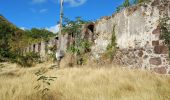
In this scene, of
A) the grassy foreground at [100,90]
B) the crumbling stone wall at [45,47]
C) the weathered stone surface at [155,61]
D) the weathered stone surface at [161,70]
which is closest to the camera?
the grassy foreground at [100,90]

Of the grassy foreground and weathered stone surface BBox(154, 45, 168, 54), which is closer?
the grassy foreground

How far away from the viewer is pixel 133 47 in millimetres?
11742

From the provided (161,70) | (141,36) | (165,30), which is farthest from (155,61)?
(141,36)

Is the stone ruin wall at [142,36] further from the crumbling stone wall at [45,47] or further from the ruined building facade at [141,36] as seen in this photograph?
the crumbling stone wall at [45,47]

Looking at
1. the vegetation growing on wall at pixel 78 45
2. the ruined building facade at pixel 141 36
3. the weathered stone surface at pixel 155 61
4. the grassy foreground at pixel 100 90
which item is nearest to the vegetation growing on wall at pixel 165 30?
the ruined building facade at pixel 141 36

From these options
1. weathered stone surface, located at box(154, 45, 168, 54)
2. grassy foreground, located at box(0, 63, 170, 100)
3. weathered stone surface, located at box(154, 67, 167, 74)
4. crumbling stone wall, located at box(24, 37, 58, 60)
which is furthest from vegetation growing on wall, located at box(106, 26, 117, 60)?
crumbling stone wall, located at box(24, 37, 58, 60)

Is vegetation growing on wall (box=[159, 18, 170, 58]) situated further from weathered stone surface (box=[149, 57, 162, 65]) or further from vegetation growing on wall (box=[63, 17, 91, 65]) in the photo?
vegetation growing on wall (box=[63, 17, 91, 65])

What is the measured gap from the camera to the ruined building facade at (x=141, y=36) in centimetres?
1036

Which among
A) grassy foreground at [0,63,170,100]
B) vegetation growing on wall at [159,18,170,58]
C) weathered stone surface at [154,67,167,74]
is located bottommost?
grassy foreground at [0,63,170,100]

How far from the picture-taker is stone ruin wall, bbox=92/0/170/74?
10.4m

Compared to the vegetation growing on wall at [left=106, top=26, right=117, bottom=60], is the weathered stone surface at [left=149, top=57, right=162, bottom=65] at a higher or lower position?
lower

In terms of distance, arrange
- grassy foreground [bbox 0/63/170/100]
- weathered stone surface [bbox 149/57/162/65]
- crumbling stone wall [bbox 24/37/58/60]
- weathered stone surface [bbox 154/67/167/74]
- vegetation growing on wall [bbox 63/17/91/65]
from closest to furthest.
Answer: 1. grassy foreground [bbox 0/63/170/100]
2. weathered stone surface [bbox 154/67/167/74]
3. weathered stone surface [bbox 149/57/162/65]
4. vegetation growing on wall [bbox 63/17/91/65]
5. crumbling stone wall [bbox 24/37/58/60]

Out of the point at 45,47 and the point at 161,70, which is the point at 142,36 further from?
the point at 45,47

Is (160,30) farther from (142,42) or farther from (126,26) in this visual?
(126,26)
